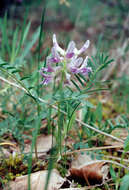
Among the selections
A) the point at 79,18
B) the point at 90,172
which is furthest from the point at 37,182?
the point at 79,18

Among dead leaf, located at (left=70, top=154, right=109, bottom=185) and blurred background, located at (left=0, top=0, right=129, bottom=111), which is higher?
blurred background, located at (left=0, top=0, right=129, bottom=111)

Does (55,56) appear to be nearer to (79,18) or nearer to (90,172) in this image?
(90,172)

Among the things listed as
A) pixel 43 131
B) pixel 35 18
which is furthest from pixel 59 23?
pixel 43 131

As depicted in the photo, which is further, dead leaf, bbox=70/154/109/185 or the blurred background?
the blurred background

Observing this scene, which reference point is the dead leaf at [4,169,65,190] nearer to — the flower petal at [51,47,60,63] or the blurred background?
the flower petal at [51,47,60,63]

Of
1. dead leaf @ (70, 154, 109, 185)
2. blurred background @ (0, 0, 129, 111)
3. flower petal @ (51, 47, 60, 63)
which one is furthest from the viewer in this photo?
blurred background @ (0, 0, 129, 111)

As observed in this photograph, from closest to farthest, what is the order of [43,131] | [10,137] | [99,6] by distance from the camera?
1. [10,137]
2. [43,131]
3. [99,6]

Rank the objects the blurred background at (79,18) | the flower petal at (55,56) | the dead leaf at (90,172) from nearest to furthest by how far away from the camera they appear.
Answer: the flower petal at (55,56), the dead leaf at (90,172), the blurred background at (79,18)

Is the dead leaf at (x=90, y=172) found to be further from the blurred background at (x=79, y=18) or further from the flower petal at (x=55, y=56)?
the blurred background at (x=79, y=18)

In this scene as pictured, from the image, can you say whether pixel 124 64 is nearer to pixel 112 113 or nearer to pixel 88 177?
pixel 112 113

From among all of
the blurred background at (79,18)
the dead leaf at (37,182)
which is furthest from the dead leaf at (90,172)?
the blurred background at (79,18)

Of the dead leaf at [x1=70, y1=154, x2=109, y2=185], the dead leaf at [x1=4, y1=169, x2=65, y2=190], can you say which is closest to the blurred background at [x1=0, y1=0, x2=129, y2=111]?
the dead leaf at [x1=70, y1=154, x2=109, y2=185]
